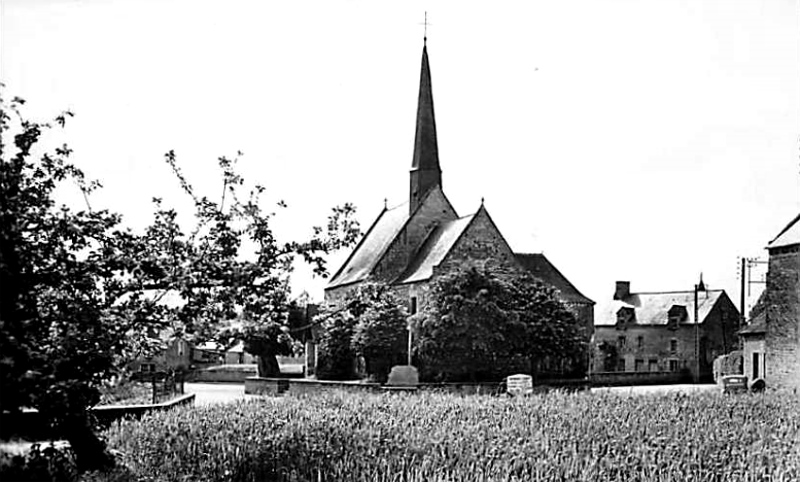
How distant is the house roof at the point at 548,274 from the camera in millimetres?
54031

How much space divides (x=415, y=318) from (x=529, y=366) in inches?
208

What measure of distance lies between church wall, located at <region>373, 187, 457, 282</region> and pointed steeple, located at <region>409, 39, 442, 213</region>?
972mm

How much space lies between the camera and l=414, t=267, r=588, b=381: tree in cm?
3600

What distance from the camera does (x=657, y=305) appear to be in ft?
222

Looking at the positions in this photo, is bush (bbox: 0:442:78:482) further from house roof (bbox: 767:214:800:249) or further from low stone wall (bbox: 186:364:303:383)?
low stone wall (bbox: 186:364:303:383)

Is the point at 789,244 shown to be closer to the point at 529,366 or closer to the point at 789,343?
the point at 789,343

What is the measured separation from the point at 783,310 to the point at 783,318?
1.12ft

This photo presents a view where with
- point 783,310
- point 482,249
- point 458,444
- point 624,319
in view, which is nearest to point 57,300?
point 458,444

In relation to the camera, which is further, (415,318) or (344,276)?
(344,276)

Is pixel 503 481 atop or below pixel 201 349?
below

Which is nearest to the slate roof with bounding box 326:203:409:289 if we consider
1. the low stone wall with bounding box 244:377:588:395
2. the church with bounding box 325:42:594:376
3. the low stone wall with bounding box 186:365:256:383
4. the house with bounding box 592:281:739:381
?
the church with bounding box 325:42:594:376

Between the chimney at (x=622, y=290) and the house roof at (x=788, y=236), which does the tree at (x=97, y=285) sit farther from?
the chimney at (x=622, y=290)

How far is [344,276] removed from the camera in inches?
2124

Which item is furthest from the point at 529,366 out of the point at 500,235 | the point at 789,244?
the point at 789,244
